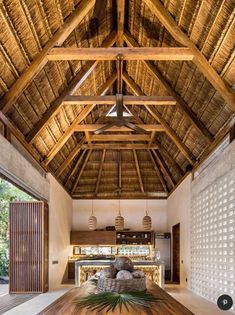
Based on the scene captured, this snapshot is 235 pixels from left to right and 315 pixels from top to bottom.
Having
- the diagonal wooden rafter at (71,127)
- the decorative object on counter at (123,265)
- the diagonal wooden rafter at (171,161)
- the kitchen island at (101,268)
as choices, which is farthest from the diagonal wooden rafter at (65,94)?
the decorative object on counter at (123,265)

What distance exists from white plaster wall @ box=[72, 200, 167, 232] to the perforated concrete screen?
460 cm

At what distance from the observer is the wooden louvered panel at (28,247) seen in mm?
9469

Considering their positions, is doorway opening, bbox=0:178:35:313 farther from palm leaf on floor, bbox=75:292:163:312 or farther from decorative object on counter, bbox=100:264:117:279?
palm leaf on floor, bbox=75:292:163:312

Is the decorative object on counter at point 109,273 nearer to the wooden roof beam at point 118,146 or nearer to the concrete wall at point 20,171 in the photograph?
the concrete wall at point 20,171

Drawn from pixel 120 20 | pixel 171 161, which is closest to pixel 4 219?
pixel 171 161

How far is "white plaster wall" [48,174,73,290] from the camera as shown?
1067 centimetres

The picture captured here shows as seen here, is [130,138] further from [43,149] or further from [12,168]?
[12,168]

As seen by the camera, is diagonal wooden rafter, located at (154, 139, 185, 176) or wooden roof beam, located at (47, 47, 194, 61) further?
diagonal wooden rafter, located at (154, 139, 185, 176)

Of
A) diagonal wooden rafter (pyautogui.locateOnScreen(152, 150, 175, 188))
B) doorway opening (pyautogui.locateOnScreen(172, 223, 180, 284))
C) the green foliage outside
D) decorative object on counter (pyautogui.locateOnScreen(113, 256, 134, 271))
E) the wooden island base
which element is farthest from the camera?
the green foliage outside

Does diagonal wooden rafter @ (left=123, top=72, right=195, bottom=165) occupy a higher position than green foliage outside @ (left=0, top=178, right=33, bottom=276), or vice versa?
diagonal wooden rafter @ (left=123, top=72, right=195, bottom=165)

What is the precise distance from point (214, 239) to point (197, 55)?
321cm

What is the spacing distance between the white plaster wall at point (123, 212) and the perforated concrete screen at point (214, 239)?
4596mm

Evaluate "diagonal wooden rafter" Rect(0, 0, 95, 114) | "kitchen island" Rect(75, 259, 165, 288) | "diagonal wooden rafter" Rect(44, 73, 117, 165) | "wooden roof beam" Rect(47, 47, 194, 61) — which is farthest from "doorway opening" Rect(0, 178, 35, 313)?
"wooden roof beam" Rect(47, 47, 194, 61)

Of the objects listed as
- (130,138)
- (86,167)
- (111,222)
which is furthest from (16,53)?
(111,222)
